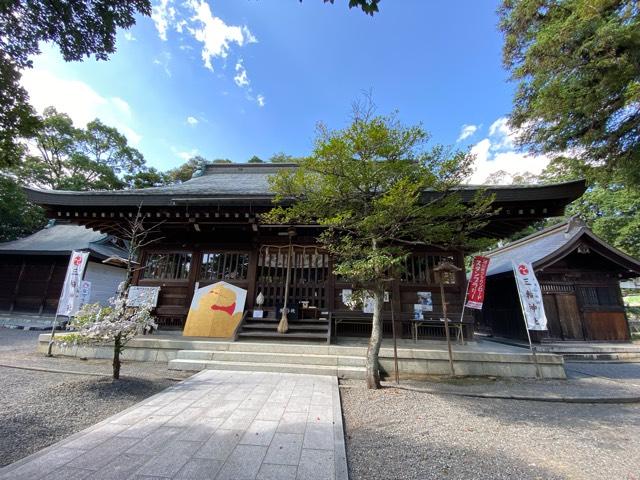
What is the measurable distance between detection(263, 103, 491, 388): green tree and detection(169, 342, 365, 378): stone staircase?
0.92 m

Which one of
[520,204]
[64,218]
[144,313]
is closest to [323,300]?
[144,313]

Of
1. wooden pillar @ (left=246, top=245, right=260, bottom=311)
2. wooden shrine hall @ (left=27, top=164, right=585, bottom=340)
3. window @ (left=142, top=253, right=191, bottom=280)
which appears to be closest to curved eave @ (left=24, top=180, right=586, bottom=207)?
wooden shrine hall @ (left=27, top=164, right=585, bottom=340)

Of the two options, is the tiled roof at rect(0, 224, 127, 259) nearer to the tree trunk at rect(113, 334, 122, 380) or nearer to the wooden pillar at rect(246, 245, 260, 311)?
the wooden pillar at rect(246, 245, 260, 311)

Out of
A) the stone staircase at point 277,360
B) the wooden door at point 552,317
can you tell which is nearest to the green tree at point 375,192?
the stone staircase at point 277,360

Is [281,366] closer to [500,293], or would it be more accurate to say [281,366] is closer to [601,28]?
[601,28]

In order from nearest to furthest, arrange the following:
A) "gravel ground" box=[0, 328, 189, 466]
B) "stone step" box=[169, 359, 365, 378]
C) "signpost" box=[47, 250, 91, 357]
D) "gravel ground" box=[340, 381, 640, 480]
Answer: "gravel ground" box=[340, 381, 640, 480] → "gravel ground" box=[0, 328, 189, 466] → "stone step" box=[169, 359, 365, 378] → "signpost" box=[47, 250, 91, 357]

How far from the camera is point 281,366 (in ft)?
18.2

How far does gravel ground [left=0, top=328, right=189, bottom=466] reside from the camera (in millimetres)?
2861

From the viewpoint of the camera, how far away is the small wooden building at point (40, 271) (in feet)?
44.8

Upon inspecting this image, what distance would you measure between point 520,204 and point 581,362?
6.19 metres

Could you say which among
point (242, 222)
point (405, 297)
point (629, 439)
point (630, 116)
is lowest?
point (629, 439)

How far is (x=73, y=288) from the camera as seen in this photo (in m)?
7.10

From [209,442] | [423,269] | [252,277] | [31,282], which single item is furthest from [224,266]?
[31,282]

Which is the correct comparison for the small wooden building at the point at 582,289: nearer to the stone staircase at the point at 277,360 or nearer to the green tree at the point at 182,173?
the stone staircase at the point at 277,360
